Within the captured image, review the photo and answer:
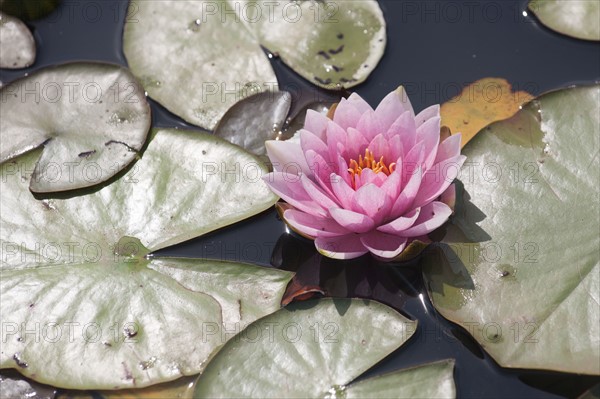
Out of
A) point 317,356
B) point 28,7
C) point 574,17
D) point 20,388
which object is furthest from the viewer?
point 28,7

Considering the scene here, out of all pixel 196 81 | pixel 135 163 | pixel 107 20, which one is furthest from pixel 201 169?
pixel 107 20

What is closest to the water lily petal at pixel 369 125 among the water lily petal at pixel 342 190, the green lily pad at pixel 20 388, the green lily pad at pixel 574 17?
the water lily petal at pixel 342 190

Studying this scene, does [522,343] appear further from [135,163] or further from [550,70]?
[135,163]

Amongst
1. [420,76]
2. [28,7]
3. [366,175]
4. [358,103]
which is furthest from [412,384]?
[28,7]

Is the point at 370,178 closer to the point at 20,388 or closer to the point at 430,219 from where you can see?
the point at 430,219

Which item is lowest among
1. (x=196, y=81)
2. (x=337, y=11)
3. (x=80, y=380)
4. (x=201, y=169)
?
(x=80, y=380)
